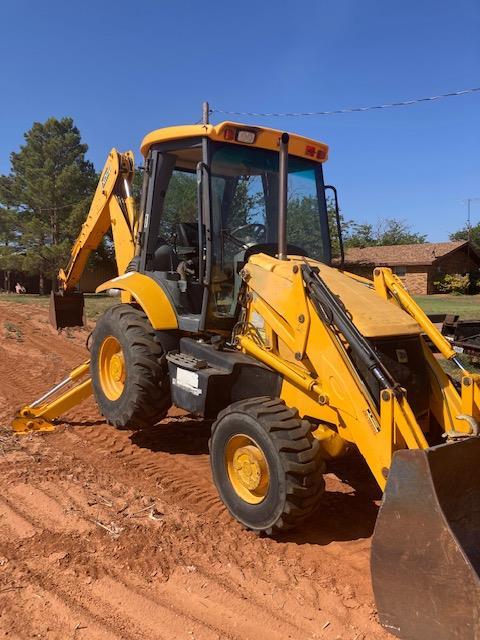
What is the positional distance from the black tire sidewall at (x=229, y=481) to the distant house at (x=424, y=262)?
3377cm

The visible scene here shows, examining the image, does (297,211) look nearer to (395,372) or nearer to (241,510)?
(395,372)

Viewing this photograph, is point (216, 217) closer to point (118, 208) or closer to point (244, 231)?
point (244, 231)

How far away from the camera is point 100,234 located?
6.97 m

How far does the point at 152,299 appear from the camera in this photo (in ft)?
16.5

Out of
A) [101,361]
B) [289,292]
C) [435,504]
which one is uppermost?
[289,292]

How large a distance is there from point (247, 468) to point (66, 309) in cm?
497

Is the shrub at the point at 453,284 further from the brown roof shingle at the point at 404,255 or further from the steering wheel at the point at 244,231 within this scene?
the steering wheel at the point at 244,231

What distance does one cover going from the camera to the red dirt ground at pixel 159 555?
280 cm

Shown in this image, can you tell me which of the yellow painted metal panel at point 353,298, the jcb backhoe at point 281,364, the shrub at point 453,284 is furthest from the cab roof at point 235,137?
the shrub at point 453,284

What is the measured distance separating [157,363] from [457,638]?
124 inches

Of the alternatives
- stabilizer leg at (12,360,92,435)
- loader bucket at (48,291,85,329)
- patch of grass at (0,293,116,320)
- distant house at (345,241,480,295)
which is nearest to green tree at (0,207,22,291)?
patch of grass at (0,293,116,320)

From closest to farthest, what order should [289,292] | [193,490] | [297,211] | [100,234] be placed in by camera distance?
[289,292], [193,490], [297,211], [100,234]

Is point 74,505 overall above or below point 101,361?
below

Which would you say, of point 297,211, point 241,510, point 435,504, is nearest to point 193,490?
point 241,510
